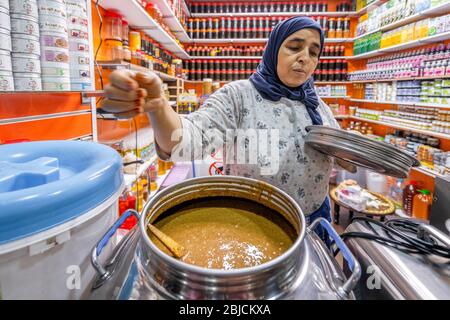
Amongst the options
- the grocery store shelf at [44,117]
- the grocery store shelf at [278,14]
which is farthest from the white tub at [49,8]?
the grocery store shelf at [278,14]

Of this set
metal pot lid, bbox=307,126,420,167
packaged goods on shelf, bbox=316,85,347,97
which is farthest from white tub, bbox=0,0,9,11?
packaged goods on shelf, bbox=316,85,347,97

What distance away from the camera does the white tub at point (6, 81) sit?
77cm

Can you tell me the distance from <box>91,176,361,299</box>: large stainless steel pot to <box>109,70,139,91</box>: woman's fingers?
22cm

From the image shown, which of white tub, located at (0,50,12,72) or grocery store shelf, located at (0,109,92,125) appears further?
grocery store shelf, located at (0,109,92,125)

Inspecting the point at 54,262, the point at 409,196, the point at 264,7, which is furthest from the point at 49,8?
the point at 264,7

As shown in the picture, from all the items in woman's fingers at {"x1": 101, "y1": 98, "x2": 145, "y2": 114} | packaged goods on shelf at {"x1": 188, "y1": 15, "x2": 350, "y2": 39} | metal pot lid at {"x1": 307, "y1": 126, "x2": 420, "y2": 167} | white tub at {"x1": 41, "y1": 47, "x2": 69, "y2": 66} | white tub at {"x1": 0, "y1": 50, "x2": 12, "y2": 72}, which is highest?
packaged goods on shelf at {"x1": 188, "y1": 15, "x2": 350, "y2": 39}

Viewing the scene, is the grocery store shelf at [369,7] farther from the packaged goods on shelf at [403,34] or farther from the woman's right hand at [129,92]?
the woman's right hand at [129,92]

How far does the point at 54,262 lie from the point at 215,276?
0.27 meters

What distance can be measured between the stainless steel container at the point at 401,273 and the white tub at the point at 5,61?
3.40 ft

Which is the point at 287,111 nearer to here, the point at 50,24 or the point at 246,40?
the point at 50,24

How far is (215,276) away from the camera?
1.23 feet

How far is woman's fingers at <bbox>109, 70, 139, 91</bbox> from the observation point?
19.4 inches

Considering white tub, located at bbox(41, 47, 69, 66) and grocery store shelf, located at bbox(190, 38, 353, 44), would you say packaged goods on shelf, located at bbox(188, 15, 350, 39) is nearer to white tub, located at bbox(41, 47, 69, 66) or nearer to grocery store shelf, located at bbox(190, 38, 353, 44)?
grocery store shelf, located at bbox(190, 38, 353, 44)
